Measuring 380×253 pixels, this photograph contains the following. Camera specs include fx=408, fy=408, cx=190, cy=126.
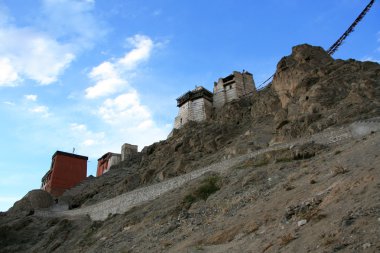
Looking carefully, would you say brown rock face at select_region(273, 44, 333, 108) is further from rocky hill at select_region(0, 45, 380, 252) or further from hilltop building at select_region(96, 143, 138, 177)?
hilltop building at select_region(96, 143, 138, 177)

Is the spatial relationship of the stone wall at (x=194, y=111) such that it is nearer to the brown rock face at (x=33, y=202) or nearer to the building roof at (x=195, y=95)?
the building roof at (x=195, y=95)

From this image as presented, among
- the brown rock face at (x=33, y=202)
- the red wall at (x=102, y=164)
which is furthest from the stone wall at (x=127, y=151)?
the brown rock face at (x=33, y=202)

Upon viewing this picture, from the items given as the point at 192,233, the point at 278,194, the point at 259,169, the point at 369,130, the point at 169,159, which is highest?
the point at 169,159

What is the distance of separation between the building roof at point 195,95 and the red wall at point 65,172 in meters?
17.6

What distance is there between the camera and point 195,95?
57.1 metres

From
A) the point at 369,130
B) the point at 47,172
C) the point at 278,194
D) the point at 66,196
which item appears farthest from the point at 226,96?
→ the point at 278,194

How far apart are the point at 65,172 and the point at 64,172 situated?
0.21 metres

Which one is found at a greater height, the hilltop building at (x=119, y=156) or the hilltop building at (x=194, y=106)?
the hilltop building at (x=194, y=106)

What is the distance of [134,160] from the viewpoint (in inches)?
2530

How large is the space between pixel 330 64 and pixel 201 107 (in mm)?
21456

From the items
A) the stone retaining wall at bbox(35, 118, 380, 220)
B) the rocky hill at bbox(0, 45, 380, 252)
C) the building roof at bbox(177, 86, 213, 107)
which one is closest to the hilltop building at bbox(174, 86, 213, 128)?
the building roof at bbox(177, 86, 213, 107)

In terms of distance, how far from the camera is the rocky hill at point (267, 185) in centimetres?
979

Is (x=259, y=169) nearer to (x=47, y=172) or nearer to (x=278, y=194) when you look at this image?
(x=278, y=194)

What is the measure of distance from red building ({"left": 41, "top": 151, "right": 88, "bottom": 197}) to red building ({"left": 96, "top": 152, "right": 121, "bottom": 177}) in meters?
7.01
